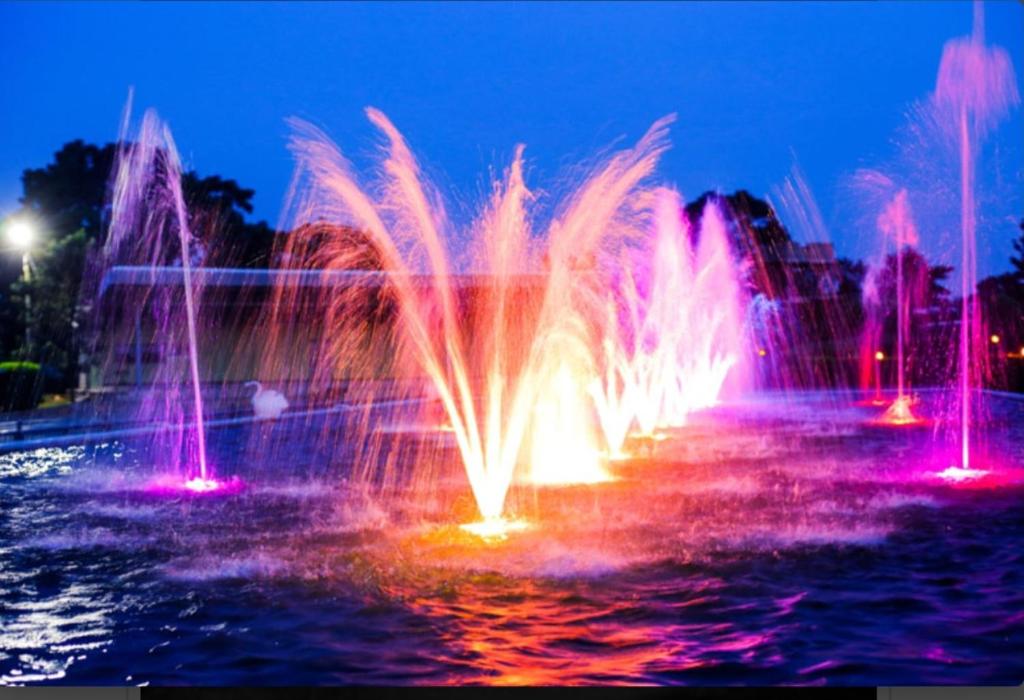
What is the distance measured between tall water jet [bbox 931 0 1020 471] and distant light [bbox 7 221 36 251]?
70.0 feet

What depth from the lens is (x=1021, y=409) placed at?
74.6ft

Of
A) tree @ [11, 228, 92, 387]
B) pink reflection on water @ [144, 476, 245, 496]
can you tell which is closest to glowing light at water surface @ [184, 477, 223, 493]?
pink reflection on water @ [144, 476, 245, 496]

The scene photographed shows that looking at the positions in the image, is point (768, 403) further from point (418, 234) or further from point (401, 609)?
point (401, 609)

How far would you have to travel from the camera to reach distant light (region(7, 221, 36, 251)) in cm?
2506

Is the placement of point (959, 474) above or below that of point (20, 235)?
below

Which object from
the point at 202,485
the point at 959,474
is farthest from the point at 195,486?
the point at 959,474

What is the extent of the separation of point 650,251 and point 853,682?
22757mm

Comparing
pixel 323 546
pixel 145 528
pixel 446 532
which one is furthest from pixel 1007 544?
pixel 145 528

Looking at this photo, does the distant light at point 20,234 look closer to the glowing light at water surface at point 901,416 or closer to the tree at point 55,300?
the tree at point 55,300

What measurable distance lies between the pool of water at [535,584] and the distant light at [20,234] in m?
14.1

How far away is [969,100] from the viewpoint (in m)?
12.9

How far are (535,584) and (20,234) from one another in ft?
73.0

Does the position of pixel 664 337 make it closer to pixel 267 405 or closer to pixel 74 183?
pixel 267 405

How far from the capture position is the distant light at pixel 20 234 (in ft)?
82.2
